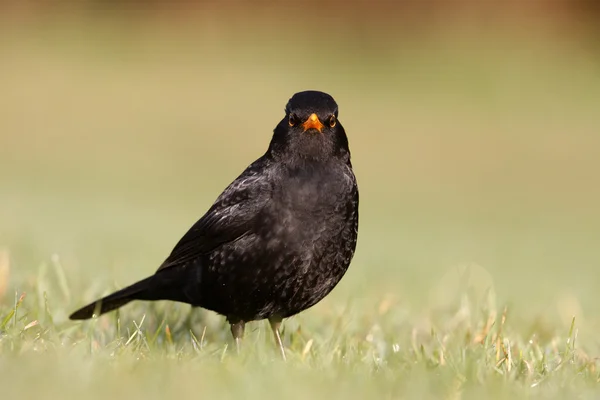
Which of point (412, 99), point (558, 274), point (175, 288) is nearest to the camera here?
point (175, 288)

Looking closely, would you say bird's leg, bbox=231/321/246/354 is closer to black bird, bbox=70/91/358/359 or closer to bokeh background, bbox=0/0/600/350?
black bird, bbox=70/91/358/359

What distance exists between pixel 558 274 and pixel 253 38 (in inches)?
849

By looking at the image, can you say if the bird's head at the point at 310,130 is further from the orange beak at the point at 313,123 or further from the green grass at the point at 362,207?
the green grass at the point at 362,207

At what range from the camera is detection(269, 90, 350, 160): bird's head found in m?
5.40

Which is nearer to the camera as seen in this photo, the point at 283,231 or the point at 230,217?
the point at 283,231

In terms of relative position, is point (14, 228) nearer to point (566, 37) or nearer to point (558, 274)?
point (558, 274)

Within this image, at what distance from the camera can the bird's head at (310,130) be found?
5.40 m

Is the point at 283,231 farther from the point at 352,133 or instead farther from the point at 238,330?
the point at 352,133

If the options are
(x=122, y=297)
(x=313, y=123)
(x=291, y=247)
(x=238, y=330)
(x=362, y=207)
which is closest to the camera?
(x=291, y=247)

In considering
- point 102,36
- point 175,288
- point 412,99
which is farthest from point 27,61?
point 175,288

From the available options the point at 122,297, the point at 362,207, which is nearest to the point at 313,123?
the point at 122,297

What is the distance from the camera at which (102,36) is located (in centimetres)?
3041

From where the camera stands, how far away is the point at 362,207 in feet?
54.7

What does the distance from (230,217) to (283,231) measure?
16.0 inches
